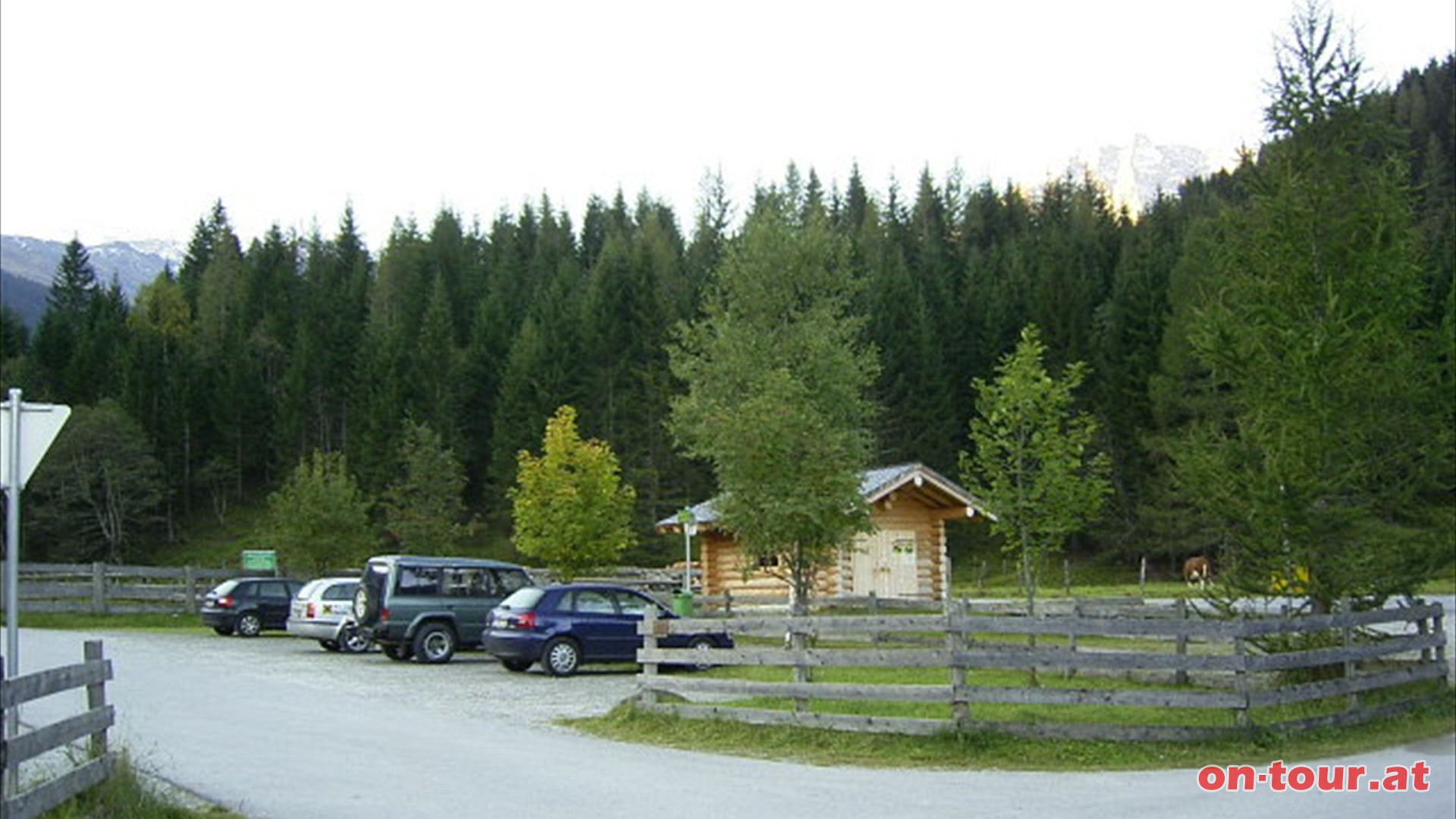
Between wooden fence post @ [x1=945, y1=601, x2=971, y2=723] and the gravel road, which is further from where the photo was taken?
wooden fence post @ [x1=945, y1=601, x2=971, y2=723]

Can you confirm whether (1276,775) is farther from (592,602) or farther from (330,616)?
(330,616)

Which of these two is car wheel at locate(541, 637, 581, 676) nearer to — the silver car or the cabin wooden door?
the silver car

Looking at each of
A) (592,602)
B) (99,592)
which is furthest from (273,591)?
(592,602)

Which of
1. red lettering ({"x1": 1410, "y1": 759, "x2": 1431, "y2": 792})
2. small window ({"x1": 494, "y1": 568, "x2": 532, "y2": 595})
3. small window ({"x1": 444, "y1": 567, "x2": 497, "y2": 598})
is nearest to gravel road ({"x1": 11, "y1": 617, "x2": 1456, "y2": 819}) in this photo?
red lettering ({"x1": 1410, "y1": 759, "x2": 1431, "y2": 792})

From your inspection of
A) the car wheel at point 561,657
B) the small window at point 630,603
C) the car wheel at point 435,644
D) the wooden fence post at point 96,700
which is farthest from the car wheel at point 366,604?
the wooden fence post at point 96,700

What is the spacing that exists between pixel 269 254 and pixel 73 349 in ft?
77.8

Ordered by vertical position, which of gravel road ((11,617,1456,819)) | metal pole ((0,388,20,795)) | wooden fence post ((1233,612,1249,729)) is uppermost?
metal pole ((0,388,20,795))

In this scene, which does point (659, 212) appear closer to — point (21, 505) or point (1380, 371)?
point (21, 505)

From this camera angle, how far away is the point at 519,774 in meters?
12.7

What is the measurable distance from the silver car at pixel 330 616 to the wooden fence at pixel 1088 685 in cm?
1370

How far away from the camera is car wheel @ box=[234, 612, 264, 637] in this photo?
35969 millimetres

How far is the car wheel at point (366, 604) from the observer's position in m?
26.9

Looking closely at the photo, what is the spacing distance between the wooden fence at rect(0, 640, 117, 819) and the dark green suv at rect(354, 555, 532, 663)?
1538cm

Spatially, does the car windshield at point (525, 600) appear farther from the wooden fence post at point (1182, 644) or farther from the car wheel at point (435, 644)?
the wooden fence post at point (1182, 644)
